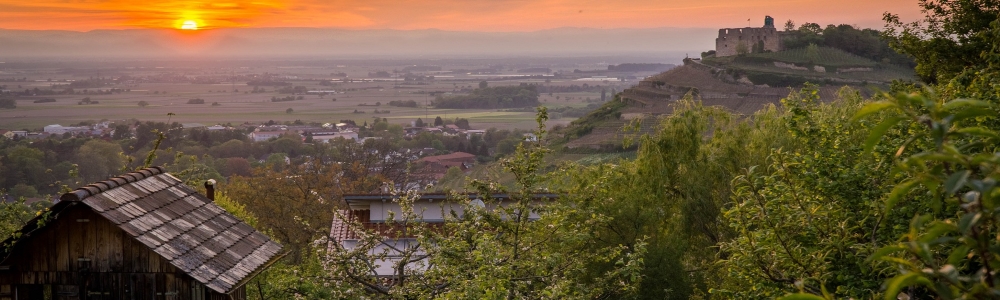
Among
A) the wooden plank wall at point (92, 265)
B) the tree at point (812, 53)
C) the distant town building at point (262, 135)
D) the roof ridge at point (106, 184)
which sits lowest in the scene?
the distant town building at point (262, 135)

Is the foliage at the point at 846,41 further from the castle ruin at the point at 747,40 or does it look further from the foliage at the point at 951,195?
the foliage at the point at 951,195

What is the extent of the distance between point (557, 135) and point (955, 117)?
63.9m

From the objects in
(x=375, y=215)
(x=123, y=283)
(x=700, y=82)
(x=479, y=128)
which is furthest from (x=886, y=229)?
(x=479, y=128)

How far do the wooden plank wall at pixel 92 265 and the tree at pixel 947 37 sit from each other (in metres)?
15.3

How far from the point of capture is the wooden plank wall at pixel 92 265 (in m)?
9.13

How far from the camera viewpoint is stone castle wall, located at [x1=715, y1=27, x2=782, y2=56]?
4333 inches

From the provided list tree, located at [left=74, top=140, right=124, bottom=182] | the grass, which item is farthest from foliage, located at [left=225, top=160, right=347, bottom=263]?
the grass

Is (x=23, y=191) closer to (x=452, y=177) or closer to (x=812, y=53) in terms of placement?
(x=452, y=177)

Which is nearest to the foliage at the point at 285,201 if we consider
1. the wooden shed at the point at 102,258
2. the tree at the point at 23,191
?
the tree at the point at 23,191

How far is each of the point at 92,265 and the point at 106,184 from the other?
2.70 feet

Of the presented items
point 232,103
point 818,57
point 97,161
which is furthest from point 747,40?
point 232,103

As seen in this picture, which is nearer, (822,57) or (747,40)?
(822,57)

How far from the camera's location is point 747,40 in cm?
11188

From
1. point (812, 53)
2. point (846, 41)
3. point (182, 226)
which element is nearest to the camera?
point (182, 226)
